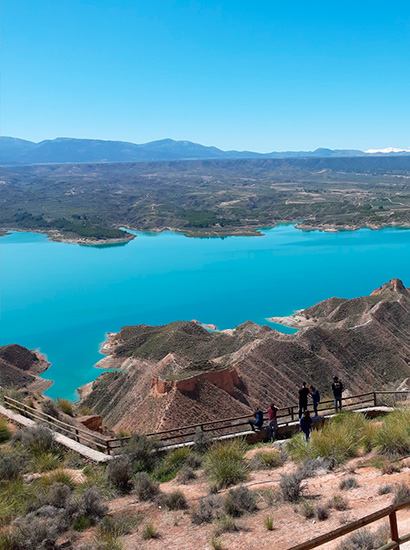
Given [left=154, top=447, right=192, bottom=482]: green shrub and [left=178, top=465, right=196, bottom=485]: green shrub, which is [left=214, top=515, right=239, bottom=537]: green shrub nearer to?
[left=178, top=465, right=196, bottom=485]: green shrub

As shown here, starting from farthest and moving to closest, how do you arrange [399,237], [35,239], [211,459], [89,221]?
[89,221] → [35,239] → [399,237] → [211,459]

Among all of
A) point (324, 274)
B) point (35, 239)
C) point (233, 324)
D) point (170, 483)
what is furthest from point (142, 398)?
point (35, 239)

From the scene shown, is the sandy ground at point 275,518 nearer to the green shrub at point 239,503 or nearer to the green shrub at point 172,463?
the green shrub at point 239,503

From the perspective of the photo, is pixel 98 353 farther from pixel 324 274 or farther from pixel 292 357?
pixel 324 274

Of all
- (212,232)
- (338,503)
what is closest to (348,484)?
(338,503)

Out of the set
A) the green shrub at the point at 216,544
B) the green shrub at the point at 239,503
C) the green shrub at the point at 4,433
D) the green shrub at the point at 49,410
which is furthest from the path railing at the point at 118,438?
the green shrub at the point at 216,544

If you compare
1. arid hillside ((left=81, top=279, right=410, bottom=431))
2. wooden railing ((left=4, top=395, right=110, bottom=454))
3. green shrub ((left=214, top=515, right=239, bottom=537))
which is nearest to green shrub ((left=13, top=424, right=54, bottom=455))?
wooden railing ((left=4, top=395, right=110, bottom=454))
